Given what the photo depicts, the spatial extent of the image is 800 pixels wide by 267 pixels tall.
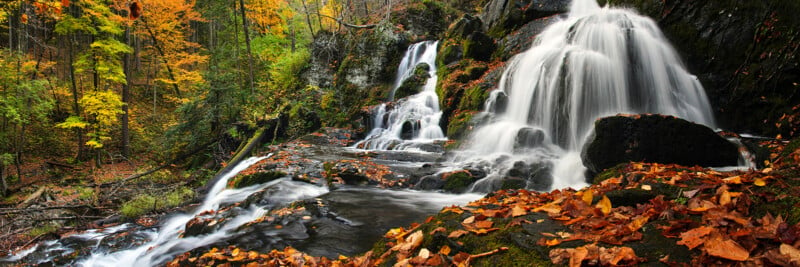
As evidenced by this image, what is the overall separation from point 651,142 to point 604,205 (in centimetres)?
475

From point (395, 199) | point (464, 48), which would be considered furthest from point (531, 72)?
point (395, 199)

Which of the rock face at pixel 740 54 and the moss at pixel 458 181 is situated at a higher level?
the rock face at pixel 740 54

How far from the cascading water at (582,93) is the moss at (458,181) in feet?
2.58

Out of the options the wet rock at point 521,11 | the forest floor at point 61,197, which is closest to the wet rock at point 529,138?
the wet rock at point 521,11

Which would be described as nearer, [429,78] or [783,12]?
[783,12]

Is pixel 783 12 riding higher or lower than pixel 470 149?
higher

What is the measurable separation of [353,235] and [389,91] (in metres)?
13.9

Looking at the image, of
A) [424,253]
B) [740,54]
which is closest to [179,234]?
[424,253]

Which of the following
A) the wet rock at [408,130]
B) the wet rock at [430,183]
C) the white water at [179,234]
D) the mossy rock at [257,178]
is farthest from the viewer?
the wet rock at [408,130]

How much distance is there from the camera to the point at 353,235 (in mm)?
4254

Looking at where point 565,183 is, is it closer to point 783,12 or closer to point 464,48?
point 783,12

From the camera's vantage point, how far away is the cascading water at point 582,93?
8930 millimetres

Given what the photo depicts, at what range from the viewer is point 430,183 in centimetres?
745

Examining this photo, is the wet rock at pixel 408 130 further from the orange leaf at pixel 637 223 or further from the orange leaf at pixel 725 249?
the orange leaf at pixel 725 249
